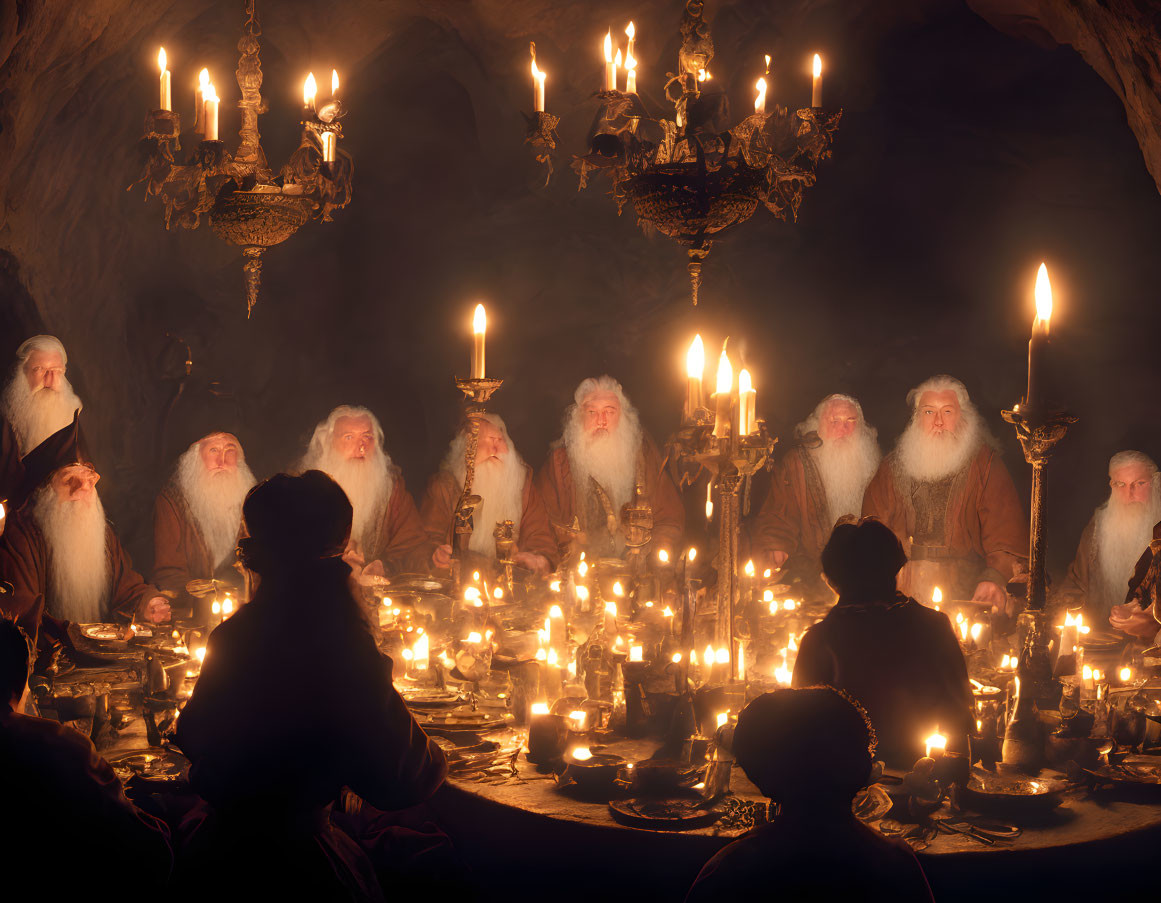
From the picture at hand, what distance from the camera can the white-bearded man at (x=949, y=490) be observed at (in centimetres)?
891

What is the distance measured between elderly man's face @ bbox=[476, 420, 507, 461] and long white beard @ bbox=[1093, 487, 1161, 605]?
4.82m

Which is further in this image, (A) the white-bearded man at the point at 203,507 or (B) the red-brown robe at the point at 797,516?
(B) the red-brown robe at the point at 797,516

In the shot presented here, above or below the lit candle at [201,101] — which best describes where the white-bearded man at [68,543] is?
below

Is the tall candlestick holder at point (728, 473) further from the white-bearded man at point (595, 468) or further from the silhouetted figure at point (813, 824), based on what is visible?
the white-bearded man at point (595, 468)

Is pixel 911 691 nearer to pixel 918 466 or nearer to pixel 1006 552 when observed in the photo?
pixel 1006 552

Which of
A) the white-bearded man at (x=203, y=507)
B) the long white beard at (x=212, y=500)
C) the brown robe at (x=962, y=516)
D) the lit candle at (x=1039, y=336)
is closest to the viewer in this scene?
the lit candle at (x=1039, y=336)

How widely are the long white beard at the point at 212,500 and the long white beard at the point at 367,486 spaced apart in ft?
2.85

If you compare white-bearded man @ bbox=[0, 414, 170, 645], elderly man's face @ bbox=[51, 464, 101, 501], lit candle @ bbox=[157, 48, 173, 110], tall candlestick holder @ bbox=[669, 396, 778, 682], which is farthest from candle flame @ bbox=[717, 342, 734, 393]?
elderly man's face @ bbox=[51, 464, 101, 501]

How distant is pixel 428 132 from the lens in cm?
1102

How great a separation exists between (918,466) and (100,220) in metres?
6.90

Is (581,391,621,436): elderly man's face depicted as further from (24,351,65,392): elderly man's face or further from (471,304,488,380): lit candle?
(471,304,488,380): lit candle

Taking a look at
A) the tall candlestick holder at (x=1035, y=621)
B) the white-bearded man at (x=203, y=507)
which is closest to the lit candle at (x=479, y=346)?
the tall candlestick holder at (x=1035, y=621)

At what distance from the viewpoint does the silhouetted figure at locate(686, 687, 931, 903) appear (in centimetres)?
241

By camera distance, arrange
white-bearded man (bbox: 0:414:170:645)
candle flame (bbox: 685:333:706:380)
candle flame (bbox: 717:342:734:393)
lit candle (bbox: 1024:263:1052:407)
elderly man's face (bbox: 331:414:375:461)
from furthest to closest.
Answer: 1. elderly man's face (bbox: 331:414:375:461)
2. white-bearded man (bbox: 0:414:170:645)
3. candle flame (bbox: 685:333:706:380)
4. candle flame (bbox: 717:342:734:393)
5. lit candle (bbox: 1024:263:1052:407)
